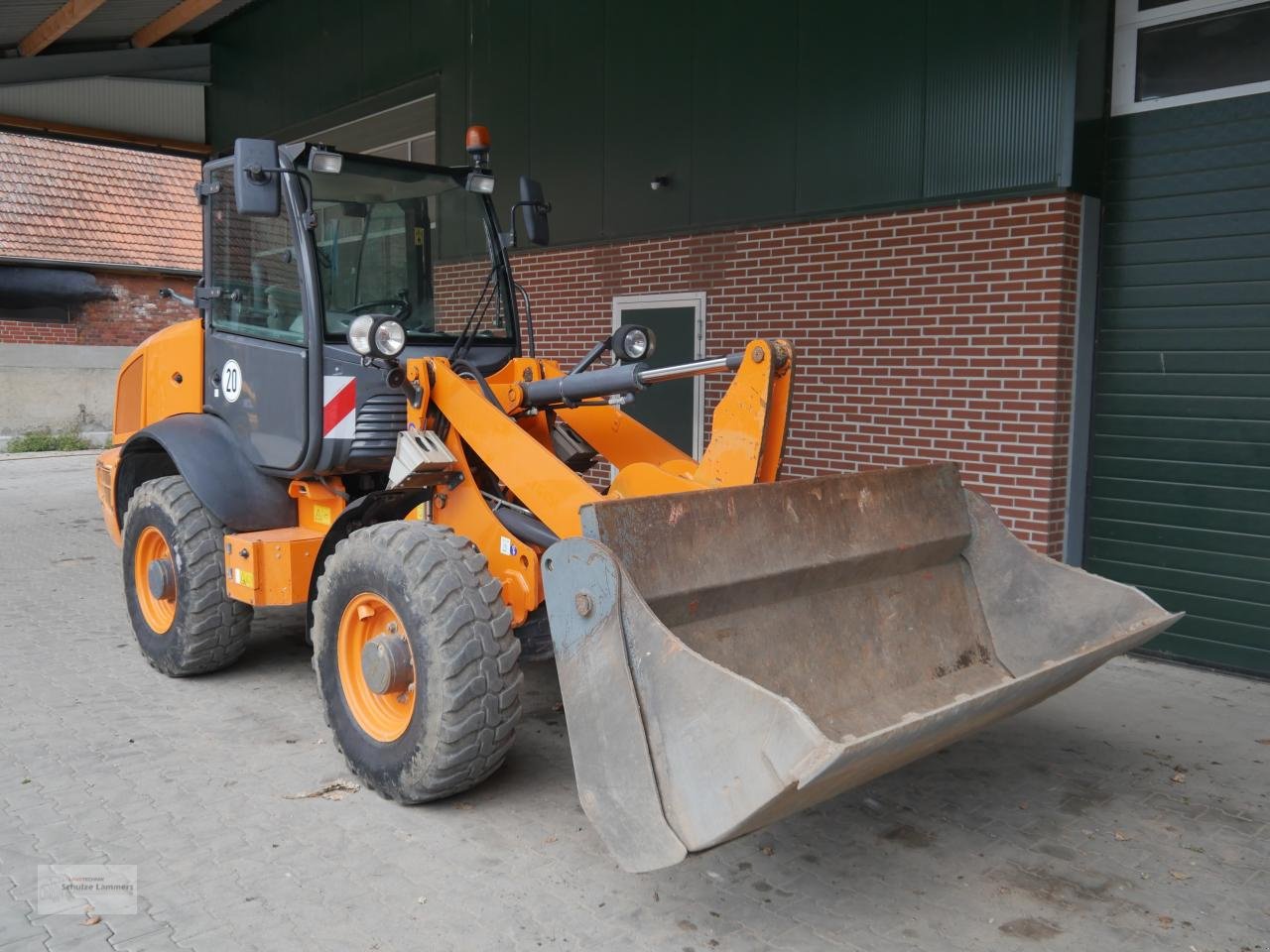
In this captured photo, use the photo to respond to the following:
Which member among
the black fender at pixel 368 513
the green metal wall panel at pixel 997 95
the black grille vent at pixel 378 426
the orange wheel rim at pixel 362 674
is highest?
the green metal wall panel at pixel 997 95

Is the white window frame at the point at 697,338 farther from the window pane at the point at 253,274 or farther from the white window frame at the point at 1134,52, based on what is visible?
the window pane at the point at 253,274

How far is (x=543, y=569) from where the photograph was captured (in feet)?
11.6

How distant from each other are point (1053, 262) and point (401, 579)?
431cm

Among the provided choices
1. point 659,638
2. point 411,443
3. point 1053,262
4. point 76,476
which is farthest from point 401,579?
point 76,476

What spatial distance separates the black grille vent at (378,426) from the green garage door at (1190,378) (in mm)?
4241

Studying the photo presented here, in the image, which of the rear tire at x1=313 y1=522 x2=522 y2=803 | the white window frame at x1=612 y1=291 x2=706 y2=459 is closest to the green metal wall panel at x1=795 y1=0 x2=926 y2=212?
the white window frame at x1=612 y1=291 x2=706 y2=459

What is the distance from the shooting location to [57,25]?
35.9ft

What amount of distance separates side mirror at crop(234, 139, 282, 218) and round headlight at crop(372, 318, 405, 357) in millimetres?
667

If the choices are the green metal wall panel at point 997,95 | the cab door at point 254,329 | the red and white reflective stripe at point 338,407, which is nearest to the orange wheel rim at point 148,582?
the cab door at point 254,329

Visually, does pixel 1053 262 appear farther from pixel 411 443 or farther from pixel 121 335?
pixel 121 335

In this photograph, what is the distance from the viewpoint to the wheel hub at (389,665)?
13.7 feet

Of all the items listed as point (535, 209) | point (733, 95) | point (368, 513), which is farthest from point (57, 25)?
point (368, 513)

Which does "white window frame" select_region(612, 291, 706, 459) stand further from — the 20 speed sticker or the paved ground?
the 20 speed sticker

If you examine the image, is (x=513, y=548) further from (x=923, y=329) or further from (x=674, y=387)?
(x=674, y=387)
